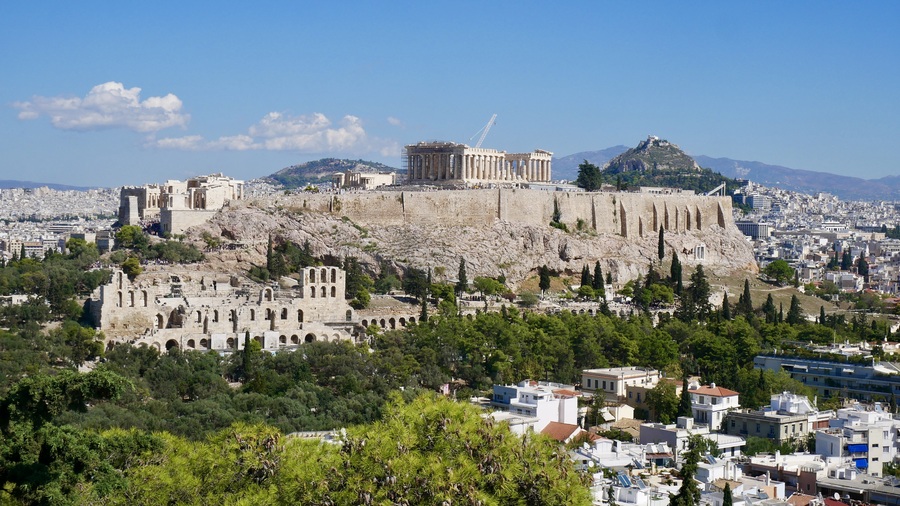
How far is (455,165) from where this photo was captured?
75.6 m

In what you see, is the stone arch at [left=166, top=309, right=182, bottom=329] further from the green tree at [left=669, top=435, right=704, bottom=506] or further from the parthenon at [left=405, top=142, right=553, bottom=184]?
the parthenon at [left=405, top=142, right=553, bottom=184]

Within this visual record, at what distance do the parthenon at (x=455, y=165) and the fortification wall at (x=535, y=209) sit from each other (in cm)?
314

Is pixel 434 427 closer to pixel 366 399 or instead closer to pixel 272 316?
pixel 366 399

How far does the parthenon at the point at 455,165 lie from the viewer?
2965 inches

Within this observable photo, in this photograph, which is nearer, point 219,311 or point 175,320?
point 175,320

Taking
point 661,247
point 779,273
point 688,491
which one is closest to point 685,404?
point 688,491

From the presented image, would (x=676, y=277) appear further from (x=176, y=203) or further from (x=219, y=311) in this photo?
(x=219, y=311)

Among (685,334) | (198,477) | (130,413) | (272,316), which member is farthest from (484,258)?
(198,477)

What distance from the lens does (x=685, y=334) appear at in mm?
57469

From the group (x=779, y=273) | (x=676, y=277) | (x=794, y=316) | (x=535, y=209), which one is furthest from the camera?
(x=779, y=273)

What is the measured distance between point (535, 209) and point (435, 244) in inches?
342

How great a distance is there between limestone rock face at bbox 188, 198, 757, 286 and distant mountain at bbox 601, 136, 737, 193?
205 feet

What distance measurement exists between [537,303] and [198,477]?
40331 millimetres

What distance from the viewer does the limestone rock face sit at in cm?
6338
